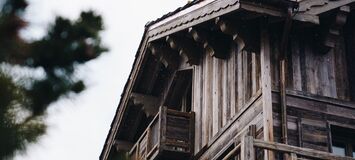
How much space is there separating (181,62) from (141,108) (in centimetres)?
214

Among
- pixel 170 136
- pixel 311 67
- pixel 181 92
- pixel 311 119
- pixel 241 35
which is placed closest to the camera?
pixel 311 119

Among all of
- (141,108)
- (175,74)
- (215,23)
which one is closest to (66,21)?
(215,23)

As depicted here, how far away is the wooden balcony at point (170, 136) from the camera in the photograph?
15.8 metres

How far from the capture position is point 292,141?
13219 millimetres

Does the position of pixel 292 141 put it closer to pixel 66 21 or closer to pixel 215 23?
pixel 215 23

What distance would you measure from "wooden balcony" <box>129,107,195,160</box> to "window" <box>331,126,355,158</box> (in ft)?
10.8

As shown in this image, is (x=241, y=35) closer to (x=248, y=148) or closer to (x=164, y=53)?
(x=248, y=148)

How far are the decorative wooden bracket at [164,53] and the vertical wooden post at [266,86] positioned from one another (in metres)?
3.97

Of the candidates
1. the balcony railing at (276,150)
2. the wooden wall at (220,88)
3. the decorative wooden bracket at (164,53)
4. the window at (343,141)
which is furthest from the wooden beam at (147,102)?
the balcony railing at (276,150)

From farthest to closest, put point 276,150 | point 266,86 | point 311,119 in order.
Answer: point 311,119, point 266,86, point 276,150

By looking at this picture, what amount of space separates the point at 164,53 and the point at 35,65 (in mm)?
11427

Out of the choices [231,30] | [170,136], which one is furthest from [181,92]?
[231,30]

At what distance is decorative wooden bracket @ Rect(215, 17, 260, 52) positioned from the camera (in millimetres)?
14195

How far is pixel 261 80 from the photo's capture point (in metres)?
13.8
